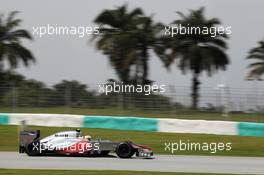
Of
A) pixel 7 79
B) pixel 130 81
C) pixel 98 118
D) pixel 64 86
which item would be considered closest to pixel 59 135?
pixel 98 118

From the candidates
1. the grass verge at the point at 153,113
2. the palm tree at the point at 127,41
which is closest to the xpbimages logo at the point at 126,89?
the grass verge at the point at 153,113

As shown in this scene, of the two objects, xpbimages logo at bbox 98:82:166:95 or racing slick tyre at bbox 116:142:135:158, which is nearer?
racing slick tyre at bbox 116:142:135:158

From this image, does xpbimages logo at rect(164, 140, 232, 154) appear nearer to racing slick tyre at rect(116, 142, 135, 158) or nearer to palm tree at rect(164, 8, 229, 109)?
racing slick tyre at rect(116, 142, 135, 158)

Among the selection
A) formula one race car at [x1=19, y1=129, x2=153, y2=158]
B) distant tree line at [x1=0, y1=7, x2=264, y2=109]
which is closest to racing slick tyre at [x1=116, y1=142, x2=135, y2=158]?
formula one race car at [x1=19, y1=129, x2=153, y2=158]

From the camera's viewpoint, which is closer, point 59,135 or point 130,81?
point 59,135

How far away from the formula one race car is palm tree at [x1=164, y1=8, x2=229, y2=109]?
14.6 meters

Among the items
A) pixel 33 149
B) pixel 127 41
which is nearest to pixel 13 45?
pixel 127 41

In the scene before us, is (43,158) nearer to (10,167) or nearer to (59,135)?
(59,135)

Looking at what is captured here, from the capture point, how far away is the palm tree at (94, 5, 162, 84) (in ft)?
92.5

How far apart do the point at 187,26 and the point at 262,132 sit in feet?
35.6

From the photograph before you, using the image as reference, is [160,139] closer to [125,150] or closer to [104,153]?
[104,153]

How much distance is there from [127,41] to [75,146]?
15878 mm

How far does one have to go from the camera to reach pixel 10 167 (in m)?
11.3

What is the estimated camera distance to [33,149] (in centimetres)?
1344
